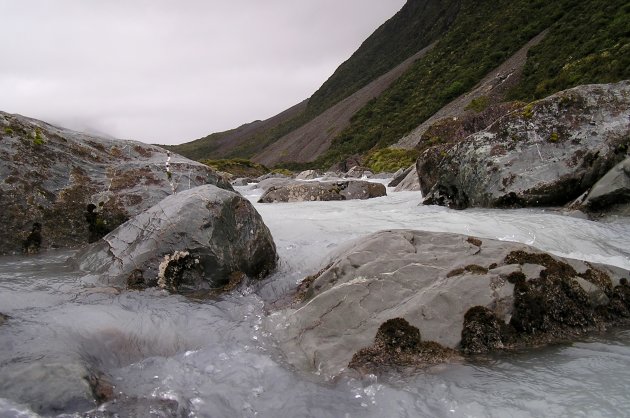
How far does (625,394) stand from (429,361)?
1721 millimetres

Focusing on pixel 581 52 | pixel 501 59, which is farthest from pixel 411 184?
pixel 501 59

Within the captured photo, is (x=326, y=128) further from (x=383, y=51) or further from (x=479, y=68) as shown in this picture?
(x=383, y=51)

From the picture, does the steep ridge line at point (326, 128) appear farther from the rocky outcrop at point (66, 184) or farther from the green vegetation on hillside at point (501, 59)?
the rocky outcrop at point (66, 184)

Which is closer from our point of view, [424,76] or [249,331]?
[249,331]

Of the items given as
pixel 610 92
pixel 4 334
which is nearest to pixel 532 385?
pixel 4 334

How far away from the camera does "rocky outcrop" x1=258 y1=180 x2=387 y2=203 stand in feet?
61.6

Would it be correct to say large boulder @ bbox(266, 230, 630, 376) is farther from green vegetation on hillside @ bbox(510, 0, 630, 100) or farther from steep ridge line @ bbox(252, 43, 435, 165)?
steep ridge line @ bbox(252, 43, 435, 165)

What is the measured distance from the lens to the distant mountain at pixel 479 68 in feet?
139

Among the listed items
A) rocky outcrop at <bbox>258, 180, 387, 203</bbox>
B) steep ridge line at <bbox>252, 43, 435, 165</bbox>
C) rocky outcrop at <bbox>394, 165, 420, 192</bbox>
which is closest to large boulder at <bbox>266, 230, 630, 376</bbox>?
rocky outcrop at <bbox>258, 180, 387, 203</bbox>

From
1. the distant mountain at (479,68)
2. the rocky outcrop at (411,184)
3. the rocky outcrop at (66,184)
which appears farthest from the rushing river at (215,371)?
the distant mountain at (479,68)

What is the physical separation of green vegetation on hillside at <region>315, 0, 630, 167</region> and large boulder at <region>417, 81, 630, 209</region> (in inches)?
971

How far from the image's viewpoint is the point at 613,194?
9695mm

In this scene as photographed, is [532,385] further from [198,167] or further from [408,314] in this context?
[198,167]

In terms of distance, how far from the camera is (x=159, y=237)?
7.10 meters
